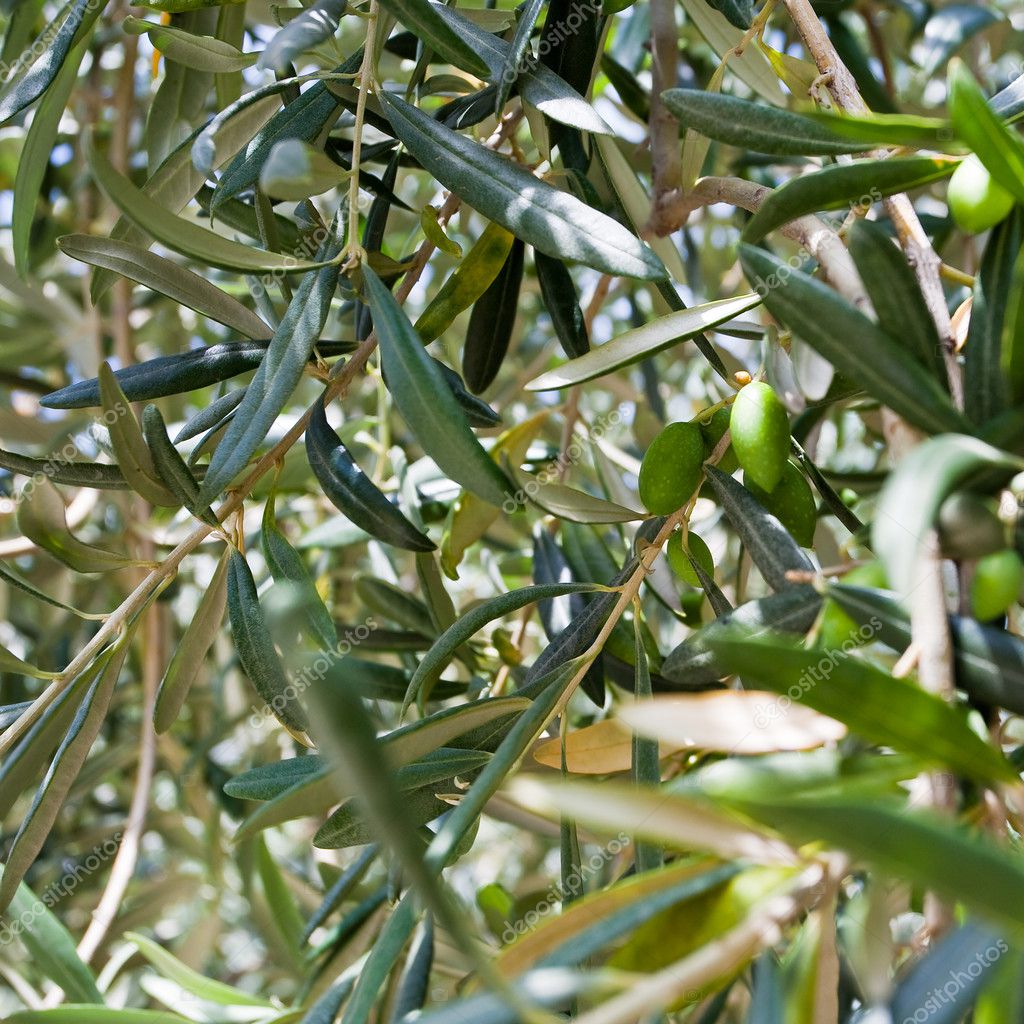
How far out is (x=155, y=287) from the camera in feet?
2.39

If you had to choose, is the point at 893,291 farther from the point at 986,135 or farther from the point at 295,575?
the point at 295,575

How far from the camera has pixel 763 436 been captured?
589 mm

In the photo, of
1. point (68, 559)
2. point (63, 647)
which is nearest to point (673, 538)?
point (68, 559)

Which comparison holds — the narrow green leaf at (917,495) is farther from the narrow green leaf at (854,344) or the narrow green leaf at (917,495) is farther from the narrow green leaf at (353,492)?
the narrow green leaf at (353,492)

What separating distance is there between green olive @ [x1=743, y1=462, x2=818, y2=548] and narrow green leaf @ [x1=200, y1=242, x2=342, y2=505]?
0.29m

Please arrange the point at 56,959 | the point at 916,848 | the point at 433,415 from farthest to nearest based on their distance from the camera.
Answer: the point at 56,959 → the point at 433,415 → the point at 916,848

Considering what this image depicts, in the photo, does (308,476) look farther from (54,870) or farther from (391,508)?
(54,870)

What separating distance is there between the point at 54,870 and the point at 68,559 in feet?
3.65

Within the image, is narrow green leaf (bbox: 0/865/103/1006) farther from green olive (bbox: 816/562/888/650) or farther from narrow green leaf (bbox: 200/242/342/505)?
green olive (bbox: 816/562/888/650)

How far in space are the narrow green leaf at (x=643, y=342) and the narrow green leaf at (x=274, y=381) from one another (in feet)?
0.49

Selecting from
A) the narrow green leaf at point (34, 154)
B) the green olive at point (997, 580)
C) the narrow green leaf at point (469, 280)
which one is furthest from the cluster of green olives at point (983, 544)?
the narrow green leaf at point (34, 154)

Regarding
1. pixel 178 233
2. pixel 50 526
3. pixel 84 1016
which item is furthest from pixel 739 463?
pixel 84 1016

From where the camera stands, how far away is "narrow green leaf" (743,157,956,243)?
1.58ft

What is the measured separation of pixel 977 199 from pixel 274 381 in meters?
0.40
